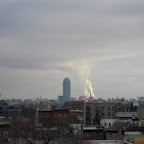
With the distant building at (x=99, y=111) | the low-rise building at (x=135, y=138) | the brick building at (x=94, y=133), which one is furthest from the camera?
the distant building at (x=99, y=111)

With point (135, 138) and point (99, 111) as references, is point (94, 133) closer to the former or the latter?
point (135, 138)

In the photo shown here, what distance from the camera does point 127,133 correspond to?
5750 cm

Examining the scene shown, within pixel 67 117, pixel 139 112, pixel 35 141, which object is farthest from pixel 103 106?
pixel 35 141

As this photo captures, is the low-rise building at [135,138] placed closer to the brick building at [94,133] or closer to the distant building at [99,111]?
the brick building at [94,133]

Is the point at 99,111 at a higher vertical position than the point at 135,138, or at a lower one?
higher

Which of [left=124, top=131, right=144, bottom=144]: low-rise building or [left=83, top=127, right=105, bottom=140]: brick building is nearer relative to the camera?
[left=124, top=131, right=144, bottom=144]: low-rise building

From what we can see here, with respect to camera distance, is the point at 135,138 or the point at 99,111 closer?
the point at 135,138

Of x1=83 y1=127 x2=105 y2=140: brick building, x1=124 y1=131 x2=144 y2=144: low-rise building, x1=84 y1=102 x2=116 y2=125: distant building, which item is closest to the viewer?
x1=124 y1=131 x2=144 y2=144: low-rise building

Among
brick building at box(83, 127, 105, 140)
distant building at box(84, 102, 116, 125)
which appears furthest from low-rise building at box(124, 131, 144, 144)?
distant building at box(84, 102, 116, 125)

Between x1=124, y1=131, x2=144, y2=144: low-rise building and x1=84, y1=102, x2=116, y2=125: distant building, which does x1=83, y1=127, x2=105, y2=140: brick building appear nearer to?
x1=124, y1=131, x2=144, y2=144: low-rise building

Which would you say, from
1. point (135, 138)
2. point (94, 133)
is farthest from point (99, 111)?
point (135, 138)

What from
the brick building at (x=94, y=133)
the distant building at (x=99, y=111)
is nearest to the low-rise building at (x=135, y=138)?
the brick building at (x=94, y=133)

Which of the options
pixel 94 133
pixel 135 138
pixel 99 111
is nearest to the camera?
pixel 135 138

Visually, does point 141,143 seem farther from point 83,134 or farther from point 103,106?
point 103,106
